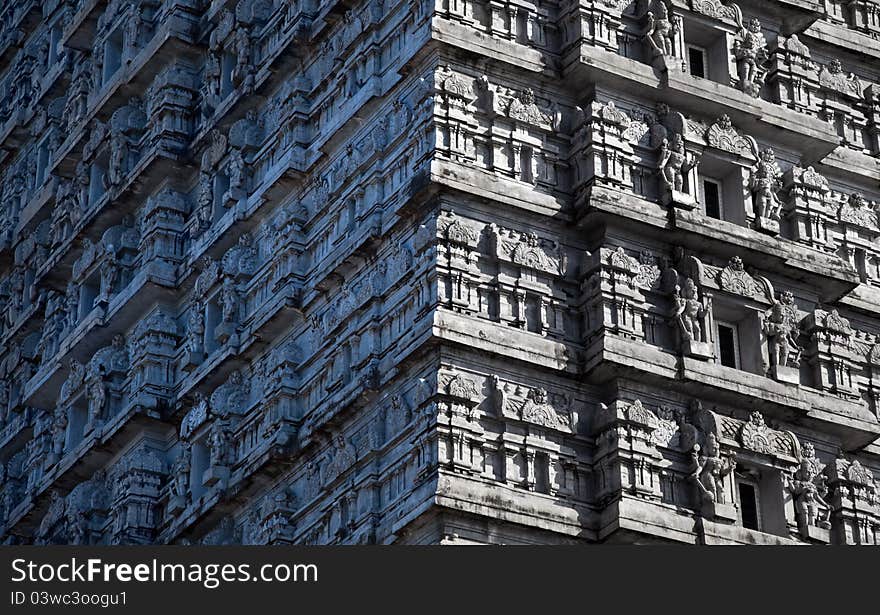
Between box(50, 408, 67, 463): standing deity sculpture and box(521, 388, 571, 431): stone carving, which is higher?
box(50, 408, 67, 463): standing deity sculpture

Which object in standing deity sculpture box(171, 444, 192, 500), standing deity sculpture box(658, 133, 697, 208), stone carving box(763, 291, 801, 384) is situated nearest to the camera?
stone carving box(763, 291, 801, 384)

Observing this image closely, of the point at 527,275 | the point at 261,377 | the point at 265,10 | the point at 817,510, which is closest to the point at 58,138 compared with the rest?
Result: the point at 265,10

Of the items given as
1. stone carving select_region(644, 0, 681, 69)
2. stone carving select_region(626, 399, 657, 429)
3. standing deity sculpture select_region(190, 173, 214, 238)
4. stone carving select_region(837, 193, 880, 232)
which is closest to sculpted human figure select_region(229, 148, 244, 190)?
standing deity sculpture select_region(190, 173, 214, 238)

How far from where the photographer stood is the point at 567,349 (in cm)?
3969

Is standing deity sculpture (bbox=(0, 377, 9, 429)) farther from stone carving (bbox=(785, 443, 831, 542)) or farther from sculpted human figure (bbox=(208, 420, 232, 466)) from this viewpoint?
stone carving (bbox=(785, 443, 831, 542))

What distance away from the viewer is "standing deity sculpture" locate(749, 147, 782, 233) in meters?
42.6

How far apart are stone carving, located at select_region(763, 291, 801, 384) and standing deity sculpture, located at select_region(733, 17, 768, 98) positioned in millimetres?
4301

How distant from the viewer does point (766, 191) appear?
4284 centimetres

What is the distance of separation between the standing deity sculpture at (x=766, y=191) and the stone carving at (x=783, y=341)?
4.83 feet

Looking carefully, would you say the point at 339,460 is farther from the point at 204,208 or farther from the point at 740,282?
the point at 204,208

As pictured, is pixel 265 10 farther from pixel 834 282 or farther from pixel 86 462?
pixel 834 282

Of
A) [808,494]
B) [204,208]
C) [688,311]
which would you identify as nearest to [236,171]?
[204,208]

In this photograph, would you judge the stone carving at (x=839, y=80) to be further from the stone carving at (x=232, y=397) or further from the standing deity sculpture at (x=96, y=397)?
A: the standing deity sculpture at (x=96, y=397)

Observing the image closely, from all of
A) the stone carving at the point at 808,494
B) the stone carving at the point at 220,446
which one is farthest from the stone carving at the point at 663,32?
the stone carving at the point at 220,446
